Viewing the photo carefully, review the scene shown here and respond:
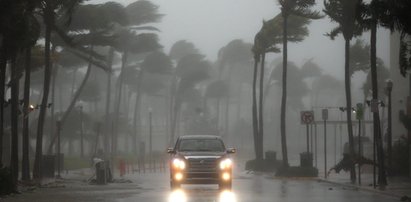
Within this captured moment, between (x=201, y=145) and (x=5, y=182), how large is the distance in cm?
733

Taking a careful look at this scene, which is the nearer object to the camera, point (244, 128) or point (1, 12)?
point (1, 12)

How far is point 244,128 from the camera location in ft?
521

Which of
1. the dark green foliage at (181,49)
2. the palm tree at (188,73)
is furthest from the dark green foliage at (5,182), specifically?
the dark green foliage at (181,49)

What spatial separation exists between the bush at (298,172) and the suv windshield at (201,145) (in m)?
13.5

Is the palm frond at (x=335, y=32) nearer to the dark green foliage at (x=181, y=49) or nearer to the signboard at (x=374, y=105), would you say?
the signboard at (x=374, y=105)

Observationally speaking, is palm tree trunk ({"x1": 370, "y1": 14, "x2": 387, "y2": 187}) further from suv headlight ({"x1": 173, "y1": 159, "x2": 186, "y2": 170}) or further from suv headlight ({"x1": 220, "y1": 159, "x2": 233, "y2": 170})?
suv headlight ({"x1": 173, "y1": 159, "x2": 186, "y2": 170})

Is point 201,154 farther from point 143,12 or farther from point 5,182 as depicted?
point 143,12

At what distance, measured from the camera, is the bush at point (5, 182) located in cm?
2820

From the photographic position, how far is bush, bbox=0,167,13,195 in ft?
92.5

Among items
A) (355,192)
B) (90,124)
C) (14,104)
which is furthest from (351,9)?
(90,124)

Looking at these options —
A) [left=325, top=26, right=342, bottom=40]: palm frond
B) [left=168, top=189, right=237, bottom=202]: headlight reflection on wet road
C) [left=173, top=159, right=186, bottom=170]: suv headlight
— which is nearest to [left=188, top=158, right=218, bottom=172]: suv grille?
[left=173, top=159, right=186, bottom=170]: suv headlight

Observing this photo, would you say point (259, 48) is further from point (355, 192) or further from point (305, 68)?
point (305, 68)

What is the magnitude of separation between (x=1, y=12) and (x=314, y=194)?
1127 cm

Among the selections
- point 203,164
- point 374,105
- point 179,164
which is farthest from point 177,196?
point 374,105
